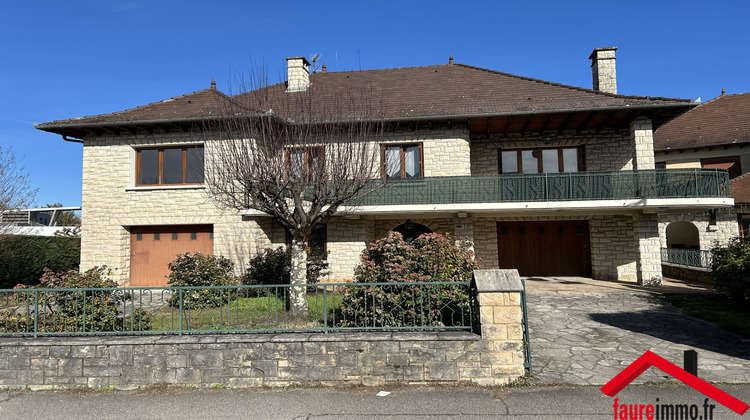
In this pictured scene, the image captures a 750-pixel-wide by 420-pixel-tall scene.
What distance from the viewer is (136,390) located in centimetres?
520

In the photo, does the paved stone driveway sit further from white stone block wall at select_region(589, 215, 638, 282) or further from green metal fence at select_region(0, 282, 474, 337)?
white stone block wall at select_region(589, 215, 638, 282)

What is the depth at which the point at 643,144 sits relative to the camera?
12883 millimetres

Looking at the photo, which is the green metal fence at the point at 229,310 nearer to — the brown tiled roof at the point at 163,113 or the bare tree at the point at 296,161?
the bare tree at the point at 296,161

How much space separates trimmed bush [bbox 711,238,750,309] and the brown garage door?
485 centimetres

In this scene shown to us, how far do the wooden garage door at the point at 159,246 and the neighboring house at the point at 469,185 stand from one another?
0.03 metres

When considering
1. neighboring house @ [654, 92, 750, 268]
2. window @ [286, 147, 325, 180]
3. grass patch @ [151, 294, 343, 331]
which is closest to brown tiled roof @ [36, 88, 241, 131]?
window @ [286, 147, 325, 180]

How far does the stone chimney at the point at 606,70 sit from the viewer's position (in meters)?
14.9

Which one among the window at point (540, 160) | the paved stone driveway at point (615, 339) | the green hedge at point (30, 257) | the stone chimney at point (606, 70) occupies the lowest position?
the paved stone driveway at point (615, 339)

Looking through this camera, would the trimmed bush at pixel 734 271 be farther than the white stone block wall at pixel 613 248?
No

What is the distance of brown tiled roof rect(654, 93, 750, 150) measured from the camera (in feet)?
61.0

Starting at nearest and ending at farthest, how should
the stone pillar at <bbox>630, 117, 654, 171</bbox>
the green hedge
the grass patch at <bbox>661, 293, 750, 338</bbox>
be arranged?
the grass patch at <bbox>661, 293, 750, 338</bbox> < the stone pillar at <bbox>630, 117, 654, 171</bbox> < the green hedge

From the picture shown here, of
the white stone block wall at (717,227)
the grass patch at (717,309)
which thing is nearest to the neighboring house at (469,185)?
the grass patch at (717,309)

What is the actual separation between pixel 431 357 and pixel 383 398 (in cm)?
74

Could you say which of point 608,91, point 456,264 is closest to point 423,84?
point 608,91
